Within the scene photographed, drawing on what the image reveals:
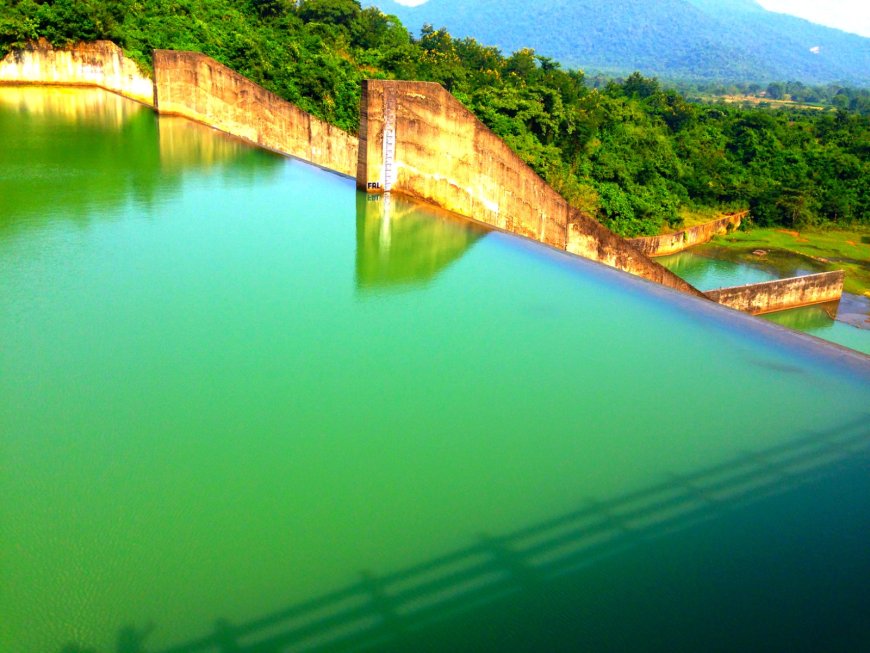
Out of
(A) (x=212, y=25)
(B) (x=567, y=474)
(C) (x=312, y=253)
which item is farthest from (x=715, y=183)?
(B) (x=567, y=474)

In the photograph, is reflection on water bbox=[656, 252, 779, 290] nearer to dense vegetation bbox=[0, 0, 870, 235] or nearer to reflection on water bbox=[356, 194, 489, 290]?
dense vegetation bbox=[0, 0, 870, 235]

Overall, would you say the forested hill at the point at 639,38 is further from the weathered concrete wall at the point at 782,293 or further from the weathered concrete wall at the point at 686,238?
the weathered concrete wall at the point at 782,293

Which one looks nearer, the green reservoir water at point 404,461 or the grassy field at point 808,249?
the green reservoir water at point 404,461

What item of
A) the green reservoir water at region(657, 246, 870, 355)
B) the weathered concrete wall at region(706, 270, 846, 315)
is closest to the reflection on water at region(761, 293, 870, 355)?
the green reservoir water at region(657, 246, 870, 355)

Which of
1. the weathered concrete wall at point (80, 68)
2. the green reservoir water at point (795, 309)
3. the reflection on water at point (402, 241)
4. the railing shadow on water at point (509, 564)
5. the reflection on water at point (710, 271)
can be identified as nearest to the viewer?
the railing shadow on water at point (509, 564)

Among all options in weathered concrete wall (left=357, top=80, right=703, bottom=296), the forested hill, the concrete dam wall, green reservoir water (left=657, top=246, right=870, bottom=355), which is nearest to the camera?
weathered concrete wall (left=357, top=80, right=703, bottom=296)

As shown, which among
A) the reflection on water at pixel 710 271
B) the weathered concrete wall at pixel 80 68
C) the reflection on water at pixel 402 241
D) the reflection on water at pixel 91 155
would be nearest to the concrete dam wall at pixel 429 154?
the reflection on water at pixel 402 241

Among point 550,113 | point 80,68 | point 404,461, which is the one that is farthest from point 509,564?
point 550,113

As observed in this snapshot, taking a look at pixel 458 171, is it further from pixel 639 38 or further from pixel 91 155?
pixel 639 38
